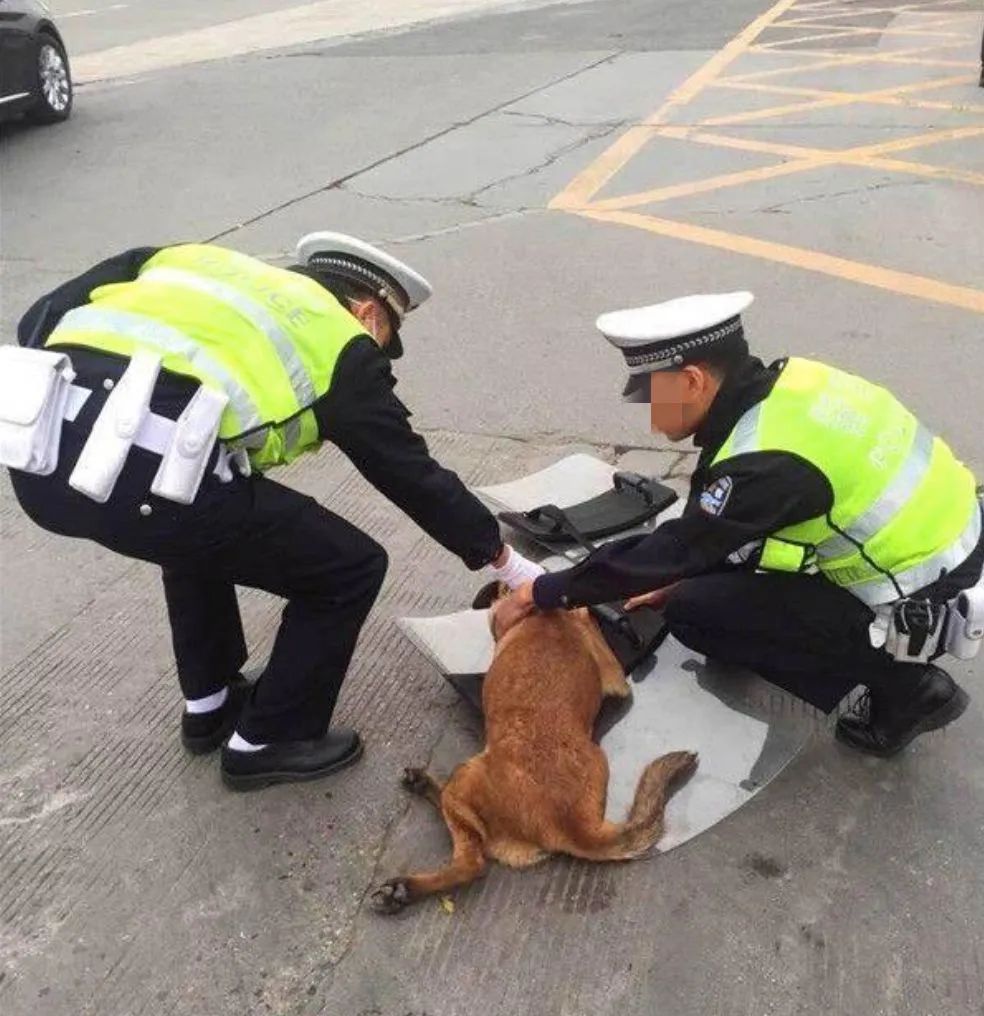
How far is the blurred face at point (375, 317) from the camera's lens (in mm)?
2535

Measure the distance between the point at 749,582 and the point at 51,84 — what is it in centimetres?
1075

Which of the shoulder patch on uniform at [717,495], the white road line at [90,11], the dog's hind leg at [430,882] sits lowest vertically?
the dog's hind leg at [430,882]

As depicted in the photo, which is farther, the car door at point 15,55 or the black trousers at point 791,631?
the car door at point 15,55

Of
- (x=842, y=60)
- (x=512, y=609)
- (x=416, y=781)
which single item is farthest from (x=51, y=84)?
(x=416, y=781)

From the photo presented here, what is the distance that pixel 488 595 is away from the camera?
10.8 ft

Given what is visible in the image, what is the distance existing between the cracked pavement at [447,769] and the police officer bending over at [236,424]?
434 millimetres

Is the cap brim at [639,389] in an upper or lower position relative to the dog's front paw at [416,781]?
upper

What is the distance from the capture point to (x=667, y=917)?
2398 millimetres

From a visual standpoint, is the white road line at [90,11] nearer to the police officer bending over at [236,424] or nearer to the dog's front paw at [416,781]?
the police officer bending over at [236,424]

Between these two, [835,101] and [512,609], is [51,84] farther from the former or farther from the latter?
[512,609]

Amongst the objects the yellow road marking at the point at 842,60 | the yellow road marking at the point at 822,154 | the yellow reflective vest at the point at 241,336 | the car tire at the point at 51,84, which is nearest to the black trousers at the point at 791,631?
the yellow reflective vest at the point at 241,336

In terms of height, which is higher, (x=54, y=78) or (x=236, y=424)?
(x=236, y=424)

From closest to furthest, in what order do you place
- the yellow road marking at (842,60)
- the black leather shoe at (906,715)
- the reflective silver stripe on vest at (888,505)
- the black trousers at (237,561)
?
1. the black trousers at (237,561)
2. the reflective silver stripe on vest at (888,505)
3. the black leather shoe at (906,715)
4. the yellow road marking at (842,60)

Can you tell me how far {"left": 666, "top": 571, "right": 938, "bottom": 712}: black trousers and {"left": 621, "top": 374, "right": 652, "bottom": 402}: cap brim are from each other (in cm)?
51
